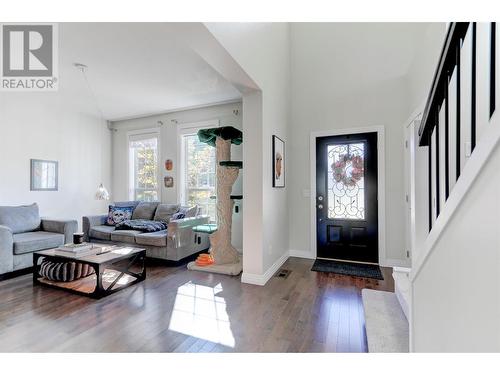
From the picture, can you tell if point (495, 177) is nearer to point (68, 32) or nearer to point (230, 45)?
point (230, 45)

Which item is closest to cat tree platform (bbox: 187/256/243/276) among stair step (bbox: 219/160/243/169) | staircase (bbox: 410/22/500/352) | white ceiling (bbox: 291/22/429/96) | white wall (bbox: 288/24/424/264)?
white wall (bbox: 288/24/424/264)

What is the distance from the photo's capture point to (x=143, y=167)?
5727mm

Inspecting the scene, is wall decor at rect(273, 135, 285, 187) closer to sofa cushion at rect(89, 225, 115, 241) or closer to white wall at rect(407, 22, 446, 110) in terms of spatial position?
white wall at rect(407, 22, 446, 110)

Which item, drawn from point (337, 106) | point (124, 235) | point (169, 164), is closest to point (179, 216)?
point (124, 235)

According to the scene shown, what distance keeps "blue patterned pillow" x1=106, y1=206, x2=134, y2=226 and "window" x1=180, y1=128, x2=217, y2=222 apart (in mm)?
1054

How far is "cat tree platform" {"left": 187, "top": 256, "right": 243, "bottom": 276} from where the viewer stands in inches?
132

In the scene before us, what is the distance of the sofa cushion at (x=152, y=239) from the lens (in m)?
3.77

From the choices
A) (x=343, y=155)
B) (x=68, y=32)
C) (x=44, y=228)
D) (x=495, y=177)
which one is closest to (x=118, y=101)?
(x=68, y=32)

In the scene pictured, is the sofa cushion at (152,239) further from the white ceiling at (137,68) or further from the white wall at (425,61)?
the white wall at (425,61)

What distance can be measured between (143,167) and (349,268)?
4.78m

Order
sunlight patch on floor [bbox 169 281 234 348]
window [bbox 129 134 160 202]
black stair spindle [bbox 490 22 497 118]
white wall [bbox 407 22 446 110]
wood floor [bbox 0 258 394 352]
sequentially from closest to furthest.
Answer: black stair spindle [bbox 490 22 497 118], wood floor [bbox 0 258 394 352], sunlight patch on floor [bbox 169 281 234 348], white wall [bbox 407 22 446 110], window [bbox 129 134 160 202]
